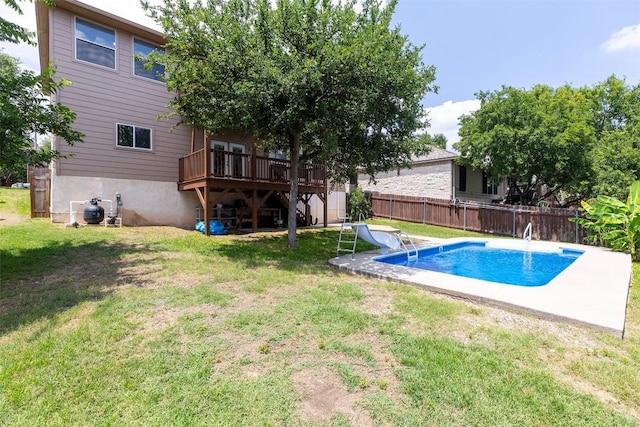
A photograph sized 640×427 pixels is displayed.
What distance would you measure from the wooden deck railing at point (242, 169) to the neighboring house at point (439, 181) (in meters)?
6.21

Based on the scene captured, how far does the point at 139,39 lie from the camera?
41.0 ft

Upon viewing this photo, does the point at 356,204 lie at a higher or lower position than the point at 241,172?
lower

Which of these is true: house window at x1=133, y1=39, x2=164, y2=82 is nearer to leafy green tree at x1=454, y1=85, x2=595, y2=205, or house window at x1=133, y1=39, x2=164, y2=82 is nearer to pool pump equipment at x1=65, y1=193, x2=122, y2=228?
pool pump equipment at x1=65, y1=193, x2=122, y2=228

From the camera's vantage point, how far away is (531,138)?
1477 cm

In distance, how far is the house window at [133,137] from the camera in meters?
12.1

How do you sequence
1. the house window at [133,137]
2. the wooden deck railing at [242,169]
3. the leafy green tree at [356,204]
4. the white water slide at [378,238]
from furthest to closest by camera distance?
the leafy green tree at [356,204], the house window at [133,137], the wooden deck railing at [242,169], the white water slide at [378,238]

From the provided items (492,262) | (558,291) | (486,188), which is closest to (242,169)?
(492,262)

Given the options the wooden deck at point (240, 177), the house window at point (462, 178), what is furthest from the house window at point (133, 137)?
the house window at point (462, 178)

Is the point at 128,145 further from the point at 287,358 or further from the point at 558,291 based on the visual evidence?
the point at 558,291

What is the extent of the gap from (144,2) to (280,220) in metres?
9.30

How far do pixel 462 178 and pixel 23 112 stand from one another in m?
20.7

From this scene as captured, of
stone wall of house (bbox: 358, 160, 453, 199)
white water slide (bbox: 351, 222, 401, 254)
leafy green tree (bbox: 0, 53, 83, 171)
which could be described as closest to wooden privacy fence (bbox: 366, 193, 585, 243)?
stone wall of house (bbox: 358, 160, 453, 199)

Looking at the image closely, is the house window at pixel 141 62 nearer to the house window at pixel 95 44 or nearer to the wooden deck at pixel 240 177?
the house window at pixel 95 44

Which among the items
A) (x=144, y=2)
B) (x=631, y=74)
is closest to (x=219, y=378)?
(x=144, y=2)
